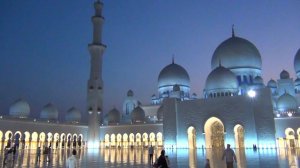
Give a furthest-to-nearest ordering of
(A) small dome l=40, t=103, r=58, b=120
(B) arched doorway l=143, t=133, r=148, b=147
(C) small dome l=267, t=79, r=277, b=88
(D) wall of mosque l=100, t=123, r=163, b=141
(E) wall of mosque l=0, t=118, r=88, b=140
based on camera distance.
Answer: (A) small dome l=40, t=103, r=58, b=120 < (C) small dome l=267, t=79, r=277, b=88 < (B) arched doorway l=143, t=133, r=148, b=147 < (D) wall of mosque l=100, t=123, r=163, b=141 < (E) wall of mosque l=0, t=118, r=88, b=140

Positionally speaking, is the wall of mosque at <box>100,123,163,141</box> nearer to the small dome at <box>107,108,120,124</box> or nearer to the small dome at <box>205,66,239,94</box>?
the small dome at <box>107,108,120,124</box>

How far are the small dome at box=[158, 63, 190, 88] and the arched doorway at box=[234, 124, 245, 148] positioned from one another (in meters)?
12.5

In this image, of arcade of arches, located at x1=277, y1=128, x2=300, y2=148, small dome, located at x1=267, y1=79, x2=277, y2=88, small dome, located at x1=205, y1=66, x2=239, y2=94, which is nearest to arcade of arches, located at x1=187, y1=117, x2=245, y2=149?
arcade of arches, located at x1=277, y1=128, x2=300, y2=148

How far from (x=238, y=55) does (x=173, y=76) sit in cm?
874

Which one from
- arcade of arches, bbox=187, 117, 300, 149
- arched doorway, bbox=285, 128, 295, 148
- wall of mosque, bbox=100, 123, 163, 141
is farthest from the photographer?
wall of mosque, bbox=100, 123, 163, 141

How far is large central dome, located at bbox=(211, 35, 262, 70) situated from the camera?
31406 mm

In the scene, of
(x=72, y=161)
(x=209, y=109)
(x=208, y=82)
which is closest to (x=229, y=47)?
(x=208, y=82)

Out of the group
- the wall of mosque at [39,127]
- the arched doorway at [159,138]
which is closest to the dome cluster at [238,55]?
the arched doorway at [159,138]

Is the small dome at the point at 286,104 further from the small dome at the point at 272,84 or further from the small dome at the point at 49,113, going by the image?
the small dome at the point at 49,113

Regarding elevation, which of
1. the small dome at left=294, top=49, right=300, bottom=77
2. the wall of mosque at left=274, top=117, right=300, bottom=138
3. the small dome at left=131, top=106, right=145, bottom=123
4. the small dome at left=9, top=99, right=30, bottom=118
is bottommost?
the wall of mosque at left=274, top=117, right=300, bottom=138

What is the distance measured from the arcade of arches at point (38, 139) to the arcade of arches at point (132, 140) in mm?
3323

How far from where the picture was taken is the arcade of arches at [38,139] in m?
27.9

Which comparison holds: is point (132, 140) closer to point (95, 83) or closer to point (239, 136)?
point (95, 83)

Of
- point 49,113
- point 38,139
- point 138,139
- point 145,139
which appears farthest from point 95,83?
point 145,139
